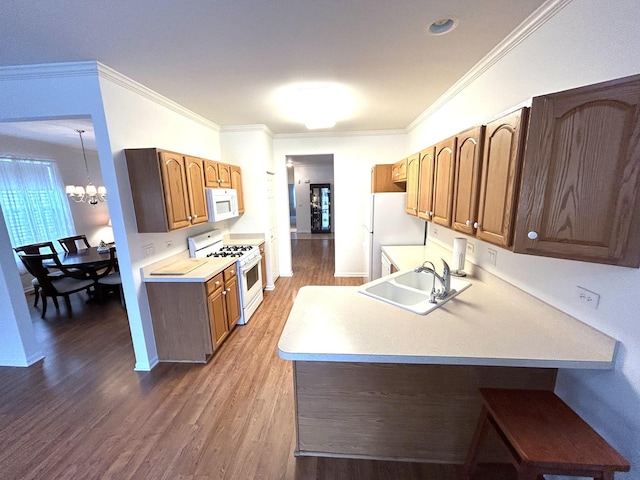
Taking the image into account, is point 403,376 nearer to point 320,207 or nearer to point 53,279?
point 53,279

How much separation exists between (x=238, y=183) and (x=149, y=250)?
1794 millimetres

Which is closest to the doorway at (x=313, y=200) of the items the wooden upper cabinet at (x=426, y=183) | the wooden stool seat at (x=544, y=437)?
the wooden upper cabinet at (x=426, y=183)

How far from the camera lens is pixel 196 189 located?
2.74 metres

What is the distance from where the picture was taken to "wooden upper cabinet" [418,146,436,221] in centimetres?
228

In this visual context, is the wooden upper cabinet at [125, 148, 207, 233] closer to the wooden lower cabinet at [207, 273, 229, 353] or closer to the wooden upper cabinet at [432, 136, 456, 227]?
the wooden lower cabinet at [207, 273, 229, 353]

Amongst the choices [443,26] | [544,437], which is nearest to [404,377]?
[544,437]

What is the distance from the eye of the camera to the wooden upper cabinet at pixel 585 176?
909mm

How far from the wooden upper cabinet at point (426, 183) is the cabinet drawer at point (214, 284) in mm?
2148

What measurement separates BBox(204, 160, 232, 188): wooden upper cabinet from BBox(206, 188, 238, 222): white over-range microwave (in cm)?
9

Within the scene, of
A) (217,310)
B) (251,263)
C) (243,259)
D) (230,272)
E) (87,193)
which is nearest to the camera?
(217,310)

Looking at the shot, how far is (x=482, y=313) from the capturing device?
151 cm

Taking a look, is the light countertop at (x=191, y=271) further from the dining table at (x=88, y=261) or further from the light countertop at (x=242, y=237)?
the dining table at (x=88, y=261)

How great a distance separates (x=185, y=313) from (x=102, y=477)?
3.75 feet

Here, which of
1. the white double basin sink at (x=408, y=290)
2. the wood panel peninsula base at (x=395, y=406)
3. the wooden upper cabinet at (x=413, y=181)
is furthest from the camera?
the wooden upper cabinet at (x=413, y=181)
